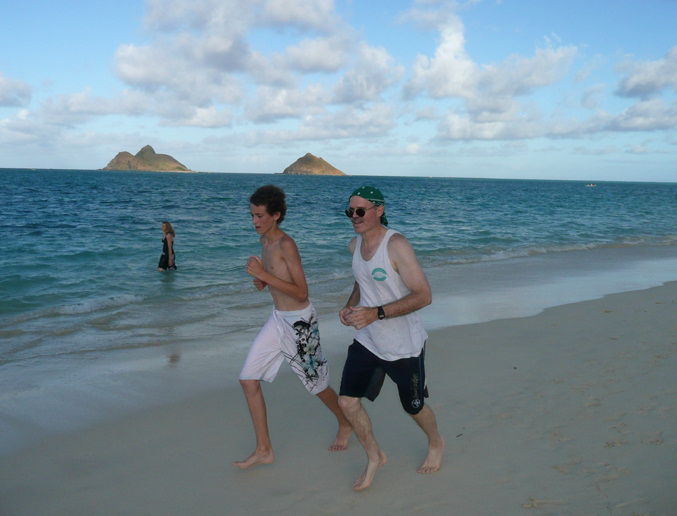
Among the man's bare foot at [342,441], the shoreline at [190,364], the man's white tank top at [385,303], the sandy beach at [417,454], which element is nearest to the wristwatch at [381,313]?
the man's white tank top at [385,303]

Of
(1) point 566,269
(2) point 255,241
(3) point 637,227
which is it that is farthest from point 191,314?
(3) point 637,227

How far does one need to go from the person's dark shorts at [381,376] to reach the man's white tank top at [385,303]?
0.16 feet

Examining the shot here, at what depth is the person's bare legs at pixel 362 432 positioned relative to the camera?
11.2ft

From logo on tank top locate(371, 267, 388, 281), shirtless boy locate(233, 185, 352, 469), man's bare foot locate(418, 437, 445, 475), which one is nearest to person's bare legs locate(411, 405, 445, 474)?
man's bare foot locate(418, 437, 445, 475)

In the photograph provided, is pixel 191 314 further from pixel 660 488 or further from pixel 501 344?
pixel 660 488

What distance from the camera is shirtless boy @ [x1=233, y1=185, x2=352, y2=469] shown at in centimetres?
370

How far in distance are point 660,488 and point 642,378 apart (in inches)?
85.6

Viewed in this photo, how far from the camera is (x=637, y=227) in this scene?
27812mm

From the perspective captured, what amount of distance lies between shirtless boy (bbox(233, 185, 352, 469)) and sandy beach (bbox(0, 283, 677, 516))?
16.1 inches

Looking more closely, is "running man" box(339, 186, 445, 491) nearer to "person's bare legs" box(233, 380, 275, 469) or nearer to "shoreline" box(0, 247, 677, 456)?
"person's bare legs" box(233, 380, 275, 469)

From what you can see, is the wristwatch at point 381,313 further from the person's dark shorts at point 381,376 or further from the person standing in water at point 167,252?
the person standing in water at point 167,252

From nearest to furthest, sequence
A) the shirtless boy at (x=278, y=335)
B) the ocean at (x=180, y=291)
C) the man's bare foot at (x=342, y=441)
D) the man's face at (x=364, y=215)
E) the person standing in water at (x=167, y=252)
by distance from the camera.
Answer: the man's face at (x=364, y=215)
the shirtless boy at (x=278, y=335)
the man's bare foot at (x=342, y=441)
the ocean at (x=180, y=291)
the person standing in water at (x=167, y=252)

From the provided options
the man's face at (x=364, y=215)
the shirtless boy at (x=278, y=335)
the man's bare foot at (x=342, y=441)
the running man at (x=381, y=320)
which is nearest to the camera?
the running man at (x=381, y=320)

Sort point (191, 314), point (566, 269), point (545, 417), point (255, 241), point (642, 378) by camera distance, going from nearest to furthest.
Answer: point (545, 417) → point (642, 378) → point (191, 314) → point (566, 269) → point (255, 241)
